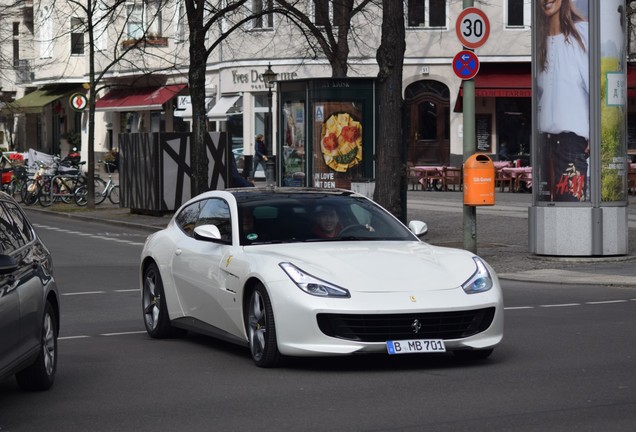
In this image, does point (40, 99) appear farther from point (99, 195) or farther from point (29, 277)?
point (29, 277)

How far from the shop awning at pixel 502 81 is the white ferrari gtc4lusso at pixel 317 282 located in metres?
37.4

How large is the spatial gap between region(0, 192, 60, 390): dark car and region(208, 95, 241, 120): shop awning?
→ 43.7 meters

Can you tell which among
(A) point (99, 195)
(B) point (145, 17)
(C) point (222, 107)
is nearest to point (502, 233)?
(A) point (99, 195)

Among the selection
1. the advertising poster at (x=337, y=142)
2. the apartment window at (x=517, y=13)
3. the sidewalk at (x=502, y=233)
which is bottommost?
the sidewalk at (x=502, y=233)

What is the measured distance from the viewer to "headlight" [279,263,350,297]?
32.2 ft

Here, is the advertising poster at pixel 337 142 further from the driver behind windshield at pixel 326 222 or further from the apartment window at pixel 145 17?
the driver behind windshield at pixel 326 222

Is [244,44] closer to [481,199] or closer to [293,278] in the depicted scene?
[481,199]

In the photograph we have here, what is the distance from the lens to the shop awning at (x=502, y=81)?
160 feet

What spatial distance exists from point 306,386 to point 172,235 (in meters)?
3.34

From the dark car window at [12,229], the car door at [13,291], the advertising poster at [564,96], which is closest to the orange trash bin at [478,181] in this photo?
the advertising poster at [564,96]

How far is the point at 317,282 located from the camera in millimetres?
9906

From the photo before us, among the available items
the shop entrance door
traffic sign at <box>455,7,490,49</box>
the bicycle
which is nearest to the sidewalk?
the bicycle

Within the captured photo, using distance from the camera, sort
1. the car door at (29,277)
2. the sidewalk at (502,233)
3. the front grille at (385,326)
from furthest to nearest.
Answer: the sidewalk at (502,233) → the front grille at (385,326) → the car door at (29,277)

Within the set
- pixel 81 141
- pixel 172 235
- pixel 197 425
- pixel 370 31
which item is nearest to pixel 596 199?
pixel 172 235
